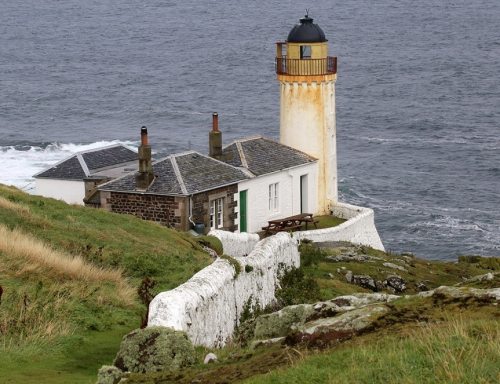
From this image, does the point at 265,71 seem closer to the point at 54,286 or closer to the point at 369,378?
the point at 54,286

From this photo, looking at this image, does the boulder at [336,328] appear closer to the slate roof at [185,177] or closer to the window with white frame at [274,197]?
the slate roof at [185,177]

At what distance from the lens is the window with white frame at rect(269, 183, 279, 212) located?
4344 centimetres

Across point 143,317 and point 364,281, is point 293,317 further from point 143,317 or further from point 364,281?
point 364,281

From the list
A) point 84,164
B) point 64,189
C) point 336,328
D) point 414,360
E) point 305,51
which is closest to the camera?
point 414,360

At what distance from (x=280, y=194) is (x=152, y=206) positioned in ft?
21.9

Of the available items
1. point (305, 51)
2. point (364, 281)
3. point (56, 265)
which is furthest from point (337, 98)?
point (56, 265)

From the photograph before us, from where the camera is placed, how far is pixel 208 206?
3931 centimetres

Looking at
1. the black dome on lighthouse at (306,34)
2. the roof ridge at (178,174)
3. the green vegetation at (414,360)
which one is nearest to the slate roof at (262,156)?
the roof ridge at (178,174)

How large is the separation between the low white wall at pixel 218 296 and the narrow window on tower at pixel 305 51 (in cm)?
2350

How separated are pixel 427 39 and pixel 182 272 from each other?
130 meters

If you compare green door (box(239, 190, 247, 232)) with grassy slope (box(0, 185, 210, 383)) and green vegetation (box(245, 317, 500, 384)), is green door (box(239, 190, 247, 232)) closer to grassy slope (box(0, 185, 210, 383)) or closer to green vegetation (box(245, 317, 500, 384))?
grassy slope (box(0, 185, 210, 383))

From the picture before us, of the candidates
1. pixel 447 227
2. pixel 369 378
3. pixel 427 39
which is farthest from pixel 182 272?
pixel 427 39

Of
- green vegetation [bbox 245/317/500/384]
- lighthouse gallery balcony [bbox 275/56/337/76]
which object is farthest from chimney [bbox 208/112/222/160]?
green vegetation [bbox 245/317/500/384]

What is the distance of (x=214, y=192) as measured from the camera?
3959cm
